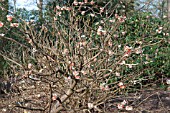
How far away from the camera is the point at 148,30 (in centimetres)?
573

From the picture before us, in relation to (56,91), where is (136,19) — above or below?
above

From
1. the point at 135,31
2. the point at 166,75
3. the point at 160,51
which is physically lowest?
the point at 166,75

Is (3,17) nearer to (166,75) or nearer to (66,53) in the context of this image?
(66,53)

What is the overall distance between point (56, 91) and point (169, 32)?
3.68m

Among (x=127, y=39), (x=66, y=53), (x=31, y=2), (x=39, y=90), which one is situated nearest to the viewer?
(x=66, y=53)

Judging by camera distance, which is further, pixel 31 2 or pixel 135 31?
pixel 31 2

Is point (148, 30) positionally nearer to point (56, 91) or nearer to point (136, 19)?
point (136, 19)

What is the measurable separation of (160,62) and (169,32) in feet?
2.61

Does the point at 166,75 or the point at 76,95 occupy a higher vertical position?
the point at 76,95

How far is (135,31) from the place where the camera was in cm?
568

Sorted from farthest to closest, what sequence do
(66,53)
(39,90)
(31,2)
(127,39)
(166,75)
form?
1. (31,2)
2. (166,75)
3. (127,39)
4. (39,90)
5. (66,53)

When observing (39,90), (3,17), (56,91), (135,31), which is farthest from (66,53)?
(3,17)

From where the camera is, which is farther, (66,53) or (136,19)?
(136,19)

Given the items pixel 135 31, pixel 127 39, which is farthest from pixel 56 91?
pixel 135 31
